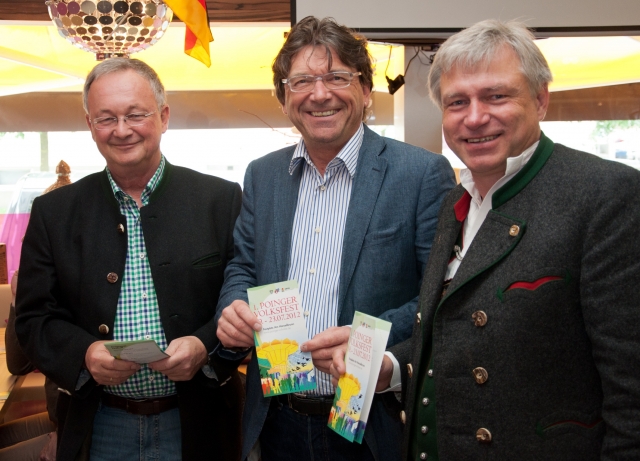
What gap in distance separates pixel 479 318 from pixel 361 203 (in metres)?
0.63

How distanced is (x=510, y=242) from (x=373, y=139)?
759mm

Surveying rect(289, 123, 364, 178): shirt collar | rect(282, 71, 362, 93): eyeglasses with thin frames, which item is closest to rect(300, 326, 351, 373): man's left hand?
rect(289, 123, 364, 178): shirt collar

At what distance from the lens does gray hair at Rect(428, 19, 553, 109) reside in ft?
4.55

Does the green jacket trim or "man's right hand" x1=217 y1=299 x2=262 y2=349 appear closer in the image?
the green jacket trim

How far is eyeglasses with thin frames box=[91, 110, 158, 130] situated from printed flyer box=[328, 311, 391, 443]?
3.39ft

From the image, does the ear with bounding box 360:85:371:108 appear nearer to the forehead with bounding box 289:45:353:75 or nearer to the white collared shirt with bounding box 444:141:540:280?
the forehead with bounding box 289:45:353:75

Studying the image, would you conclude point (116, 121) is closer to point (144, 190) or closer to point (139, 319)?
point (144, 190)

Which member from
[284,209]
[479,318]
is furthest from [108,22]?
[479,318]

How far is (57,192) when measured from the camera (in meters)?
2.27

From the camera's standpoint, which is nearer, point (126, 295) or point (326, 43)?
point (326, 43)

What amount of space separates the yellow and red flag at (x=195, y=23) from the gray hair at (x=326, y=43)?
713 mm

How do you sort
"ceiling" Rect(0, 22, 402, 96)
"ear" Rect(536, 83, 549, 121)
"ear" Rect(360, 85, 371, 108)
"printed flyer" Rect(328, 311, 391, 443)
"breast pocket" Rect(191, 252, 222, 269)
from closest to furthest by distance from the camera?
"ear" Rect(536, 83, 549, 121) < "printed flyer" Rect(328, 311, 391, 443) < "ear" Rect(360, 85, 371, 108) < "breast pocket" Rect(191, 252, 222, 269) < "ceiling" Rect(0, 22, 402, 96)

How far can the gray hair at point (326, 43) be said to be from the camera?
6.23ft

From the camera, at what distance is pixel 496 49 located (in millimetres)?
1389
